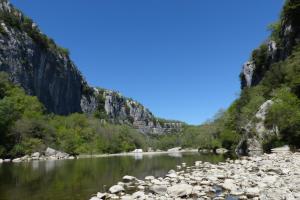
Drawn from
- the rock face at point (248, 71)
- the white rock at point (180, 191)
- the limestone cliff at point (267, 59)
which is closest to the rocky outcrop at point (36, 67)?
the rock face at point (248, 71)

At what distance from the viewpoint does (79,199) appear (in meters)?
17.3

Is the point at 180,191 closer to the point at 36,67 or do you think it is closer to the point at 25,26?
the point at 36,67

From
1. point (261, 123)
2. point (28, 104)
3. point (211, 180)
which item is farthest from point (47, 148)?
point (211, 180)

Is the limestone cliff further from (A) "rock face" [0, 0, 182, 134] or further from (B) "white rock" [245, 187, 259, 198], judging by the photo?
(A) "rock face" [0, 0, 182, 134]

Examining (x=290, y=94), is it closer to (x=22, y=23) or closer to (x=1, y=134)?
(x=1, y=134)

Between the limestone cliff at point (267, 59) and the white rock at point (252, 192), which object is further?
the limestone cliff at point (267, 59)

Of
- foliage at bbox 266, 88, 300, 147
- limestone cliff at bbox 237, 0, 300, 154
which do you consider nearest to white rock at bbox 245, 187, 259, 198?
foliage at bbox 266, 88, 300, 147

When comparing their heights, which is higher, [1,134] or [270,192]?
[1,134]

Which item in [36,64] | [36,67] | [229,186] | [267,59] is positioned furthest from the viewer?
[36,64]

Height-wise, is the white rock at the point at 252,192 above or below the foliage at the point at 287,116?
below

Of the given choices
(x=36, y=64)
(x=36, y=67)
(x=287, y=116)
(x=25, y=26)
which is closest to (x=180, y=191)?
(x=287, y=116)

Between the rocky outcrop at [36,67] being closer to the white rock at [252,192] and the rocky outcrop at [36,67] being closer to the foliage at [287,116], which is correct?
the foliage at [287,116]

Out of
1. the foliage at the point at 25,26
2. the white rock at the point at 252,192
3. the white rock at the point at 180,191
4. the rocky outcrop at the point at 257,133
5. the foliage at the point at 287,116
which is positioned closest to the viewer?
the white rock at the point at 252,192

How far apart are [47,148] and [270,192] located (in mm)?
66370
